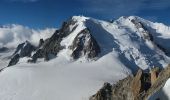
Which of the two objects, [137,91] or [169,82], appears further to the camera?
[137,91]

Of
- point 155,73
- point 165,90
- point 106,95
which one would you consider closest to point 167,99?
point 165,90

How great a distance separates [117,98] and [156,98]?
128 meters

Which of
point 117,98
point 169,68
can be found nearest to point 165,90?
point 169,68

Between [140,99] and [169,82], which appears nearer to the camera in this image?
[169,82]

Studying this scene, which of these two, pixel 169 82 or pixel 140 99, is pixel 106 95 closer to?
pixel 140 99

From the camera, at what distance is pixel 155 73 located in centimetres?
9856

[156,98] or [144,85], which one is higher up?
[144,85]

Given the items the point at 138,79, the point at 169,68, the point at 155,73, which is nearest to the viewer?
the point at 169,68

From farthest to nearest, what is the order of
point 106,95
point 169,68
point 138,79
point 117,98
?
1. point 106,95
2. point 117,98
3. point 138,79
4. point 169,68

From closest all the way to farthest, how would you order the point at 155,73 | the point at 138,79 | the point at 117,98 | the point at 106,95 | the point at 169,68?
1. the point at 169,68
2. the point at 155,73
3. the point at 138,79
4. the point at 117,98
5. the point at 106,95

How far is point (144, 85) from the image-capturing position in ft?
335

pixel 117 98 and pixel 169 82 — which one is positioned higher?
pixel 117 98

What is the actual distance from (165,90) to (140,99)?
111 feet

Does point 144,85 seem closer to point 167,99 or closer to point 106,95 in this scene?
point 167,99
